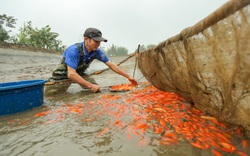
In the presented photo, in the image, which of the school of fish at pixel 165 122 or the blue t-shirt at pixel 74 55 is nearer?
the school of fish at pixel 165 122

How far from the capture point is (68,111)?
3.29 metres

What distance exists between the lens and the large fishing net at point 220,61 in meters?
1.56

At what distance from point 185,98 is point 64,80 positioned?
343 centimetres

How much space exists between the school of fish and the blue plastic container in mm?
450

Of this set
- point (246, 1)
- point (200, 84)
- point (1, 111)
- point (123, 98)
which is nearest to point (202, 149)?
point (200, 84)

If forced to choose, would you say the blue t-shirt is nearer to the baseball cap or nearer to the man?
the man

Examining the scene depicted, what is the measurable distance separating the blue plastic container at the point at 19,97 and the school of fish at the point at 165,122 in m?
0.45

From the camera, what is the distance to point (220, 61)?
183 centimetres

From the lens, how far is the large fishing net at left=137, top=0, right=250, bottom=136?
156 centimetres

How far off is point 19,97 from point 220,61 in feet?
10.8

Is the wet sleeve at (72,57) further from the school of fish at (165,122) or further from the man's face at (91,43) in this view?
the school of fish at (165,122)

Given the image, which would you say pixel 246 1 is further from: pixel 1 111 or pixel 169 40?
pixel 1 111

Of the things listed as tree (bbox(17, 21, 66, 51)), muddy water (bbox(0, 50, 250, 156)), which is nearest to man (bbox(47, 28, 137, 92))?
→ muddy water (bbox(0, 50, 250, 156))

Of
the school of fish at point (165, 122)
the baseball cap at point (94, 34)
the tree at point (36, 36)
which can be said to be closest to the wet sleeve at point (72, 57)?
the baseball cap at point (94, 34)
